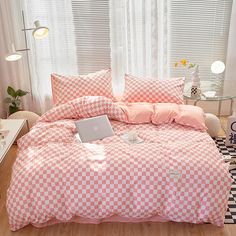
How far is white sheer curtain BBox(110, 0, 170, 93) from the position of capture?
377 cm

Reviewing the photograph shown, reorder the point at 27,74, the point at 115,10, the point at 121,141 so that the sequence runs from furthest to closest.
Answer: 1. the point at 27,74
2. the point at 115,10
3. the point at 121,141

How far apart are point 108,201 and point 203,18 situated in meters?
2.49

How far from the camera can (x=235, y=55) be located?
3844mm

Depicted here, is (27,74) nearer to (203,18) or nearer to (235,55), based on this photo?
(203,18)

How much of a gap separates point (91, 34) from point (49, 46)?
1.65 feet

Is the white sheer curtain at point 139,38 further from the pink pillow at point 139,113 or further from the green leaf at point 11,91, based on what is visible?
the green leaf at point 11,91

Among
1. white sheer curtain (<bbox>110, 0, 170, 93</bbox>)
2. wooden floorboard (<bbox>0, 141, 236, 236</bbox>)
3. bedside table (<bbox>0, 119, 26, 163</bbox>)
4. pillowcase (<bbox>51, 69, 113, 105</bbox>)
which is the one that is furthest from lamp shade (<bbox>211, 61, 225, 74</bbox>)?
bedside table (<bbox>0, 119, 26, 163</bbox>)

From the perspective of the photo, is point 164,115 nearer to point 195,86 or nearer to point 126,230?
point 195,86

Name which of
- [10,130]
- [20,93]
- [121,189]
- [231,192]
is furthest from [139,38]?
[121,189]

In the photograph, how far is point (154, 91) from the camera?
3.34 meters

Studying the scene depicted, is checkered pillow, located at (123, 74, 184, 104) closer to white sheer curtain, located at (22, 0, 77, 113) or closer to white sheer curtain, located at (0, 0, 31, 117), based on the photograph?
white sheer curtain, located at (22, 0, 77, 113)

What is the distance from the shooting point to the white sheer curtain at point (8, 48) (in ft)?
12.2

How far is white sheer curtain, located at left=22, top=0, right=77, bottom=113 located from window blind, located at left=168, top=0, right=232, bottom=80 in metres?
1.16

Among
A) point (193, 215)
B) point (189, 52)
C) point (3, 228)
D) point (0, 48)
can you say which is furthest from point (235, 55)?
point (3, 228)
